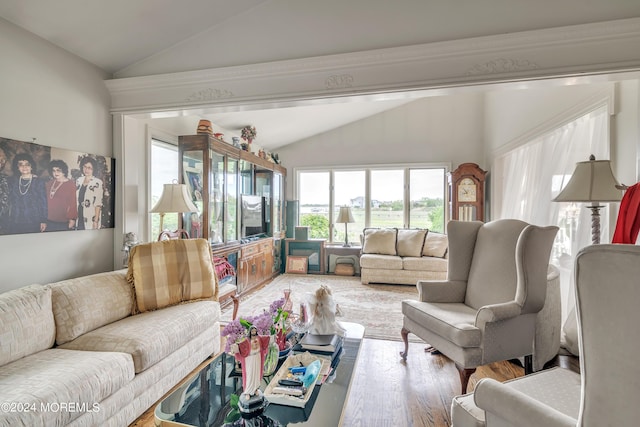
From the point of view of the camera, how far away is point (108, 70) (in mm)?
2748

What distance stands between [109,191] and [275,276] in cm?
343

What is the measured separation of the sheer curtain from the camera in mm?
2574

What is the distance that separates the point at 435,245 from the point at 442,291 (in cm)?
279

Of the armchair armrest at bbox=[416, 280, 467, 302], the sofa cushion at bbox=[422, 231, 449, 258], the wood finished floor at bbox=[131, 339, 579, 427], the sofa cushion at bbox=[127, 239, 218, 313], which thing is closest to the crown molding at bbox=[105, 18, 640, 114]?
the sofa cushion at bbox=[127, 239, 218, 313]

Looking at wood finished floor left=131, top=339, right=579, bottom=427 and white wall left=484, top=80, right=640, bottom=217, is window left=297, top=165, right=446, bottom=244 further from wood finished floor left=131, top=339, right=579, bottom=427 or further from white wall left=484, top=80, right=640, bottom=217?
wood finished floor left=131, top=339, right=579, bottom=427

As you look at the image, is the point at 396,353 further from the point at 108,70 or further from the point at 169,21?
the point at 108,70

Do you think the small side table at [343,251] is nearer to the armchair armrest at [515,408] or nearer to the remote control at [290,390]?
the remote control at [290,390]

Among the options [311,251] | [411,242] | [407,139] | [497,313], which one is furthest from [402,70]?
[311,251]

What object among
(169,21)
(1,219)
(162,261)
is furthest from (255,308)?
(169,21)

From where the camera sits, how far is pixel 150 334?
6.35ft

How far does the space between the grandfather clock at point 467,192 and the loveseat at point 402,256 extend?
0.56 m

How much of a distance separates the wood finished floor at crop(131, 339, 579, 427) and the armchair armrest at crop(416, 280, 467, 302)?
0.52 meters

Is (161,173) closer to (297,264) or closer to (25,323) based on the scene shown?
(25,323)

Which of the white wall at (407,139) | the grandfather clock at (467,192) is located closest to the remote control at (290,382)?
the grandfather clock at (467,192)
